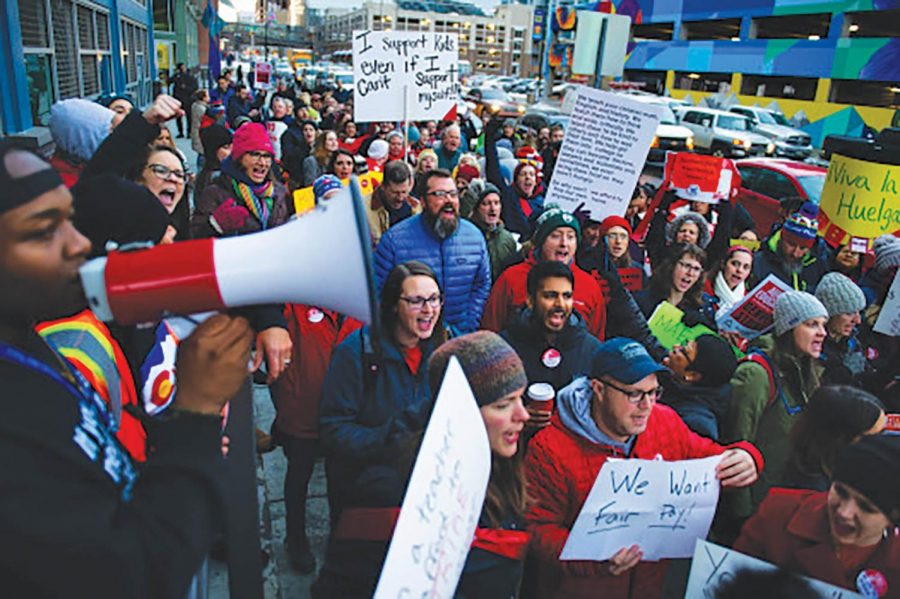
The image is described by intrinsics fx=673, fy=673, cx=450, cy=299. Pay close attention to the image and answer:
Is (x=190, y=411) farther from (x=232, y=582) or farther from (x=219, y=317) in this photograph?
(x=232, y=582)

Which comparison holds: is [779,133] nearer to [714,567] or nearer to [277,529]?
[277,529]

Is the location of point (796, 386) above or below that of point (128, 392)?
below

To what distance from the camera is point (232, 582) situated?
155 centimetres

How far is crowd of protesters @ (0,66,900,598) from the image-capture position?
3.31 ft

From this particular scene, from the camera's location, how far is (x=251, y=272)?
1107 millimetres

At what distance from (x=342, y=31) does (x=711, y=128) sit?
532ft

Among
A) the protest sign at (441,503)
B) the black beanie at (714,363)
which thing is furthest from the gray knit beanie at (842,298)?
the protest sign at (441,503)

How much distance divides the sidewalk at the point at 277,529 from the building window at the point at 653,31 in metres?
45.1

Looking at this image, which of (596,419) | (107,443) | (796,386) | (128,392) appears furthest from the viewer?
(796,386)

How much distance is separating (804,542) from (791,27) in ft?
131

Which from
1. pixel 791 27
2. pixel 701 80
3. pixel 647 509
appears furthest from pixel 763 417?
pixel 701 80

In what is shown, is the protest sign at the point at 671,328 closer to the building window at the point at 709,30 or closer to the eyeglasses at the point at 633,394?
the eyeglasses at the point at 633,394

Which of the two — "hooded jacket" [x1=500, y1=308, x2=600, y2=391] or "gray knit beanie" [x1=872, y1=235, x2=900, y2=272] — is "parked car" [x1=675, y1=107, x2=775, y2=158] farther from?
"hooded jacket" [x1=500, y1=308, x2=600, y2=391]

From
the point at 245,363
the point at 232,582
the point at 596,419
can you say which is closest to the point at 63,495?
the point at 245,363
